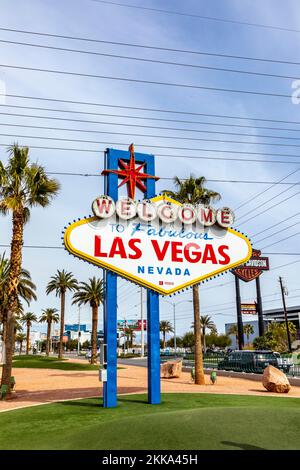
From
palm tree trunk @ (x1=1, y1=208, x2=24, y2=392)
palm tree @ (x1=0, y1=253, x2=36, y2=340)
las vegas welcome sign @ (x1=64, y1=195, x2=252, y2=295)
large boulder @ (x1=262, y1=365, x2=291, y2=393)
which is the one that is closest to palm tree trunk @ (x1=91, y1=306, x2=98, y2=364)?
palm tree @ (x1=0, y1=253, x2=36, y2=340)

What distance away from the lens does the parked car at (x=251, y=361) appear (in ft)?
111

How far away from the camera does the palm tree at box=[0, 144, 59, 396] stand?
22688 mm

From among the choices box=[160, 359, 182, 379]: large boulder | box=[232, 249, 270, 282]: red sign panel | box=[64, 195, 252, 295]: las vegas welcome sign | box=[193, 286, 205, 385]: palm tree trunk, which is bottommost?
box=[160, 359, 182, 379]: large boulder

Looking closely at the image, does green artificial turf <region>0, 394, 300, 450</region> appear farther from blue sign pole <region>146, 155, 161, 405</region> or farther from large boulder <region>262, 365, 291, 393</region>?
large boulder <region>262, 365, 291, 393</region>

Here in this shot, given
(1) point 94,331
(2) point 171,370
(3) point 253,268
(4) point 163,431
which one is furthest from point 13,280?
(3) point 253,268

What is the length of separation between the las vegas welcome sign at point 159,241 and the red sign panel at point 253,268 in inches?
2031

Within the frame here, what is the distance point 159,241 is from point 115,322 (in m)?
3.71

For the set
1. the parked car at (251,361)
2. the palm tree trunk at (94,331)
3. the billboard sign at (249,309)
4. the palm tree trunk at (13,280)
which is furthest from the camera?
the billboard sign at (249,309)

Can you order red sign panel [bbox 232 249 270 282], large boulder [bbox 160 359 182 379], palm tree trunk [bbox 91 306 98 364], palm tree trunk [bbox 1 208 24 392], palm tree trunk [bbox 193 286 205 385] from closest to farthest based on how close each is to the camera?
palm tree trunk [bbox 1 208 24 392] → palm tree trunk [bbox 193 286 205 385] → large boulder [bbox 160 359 182 379] → palm tree trunk [bbox 91 306 98 364] → red sign panel [bbox 232 249 270 282]

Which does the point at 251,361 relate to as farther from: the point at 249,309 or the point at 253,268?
the point at 249,309

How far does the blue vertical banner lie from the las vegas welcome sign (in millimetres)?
904

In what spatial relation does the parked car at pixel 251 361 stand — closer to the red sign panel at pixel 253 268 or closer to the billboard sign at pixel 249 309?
the red sign panel at pixel 253 268

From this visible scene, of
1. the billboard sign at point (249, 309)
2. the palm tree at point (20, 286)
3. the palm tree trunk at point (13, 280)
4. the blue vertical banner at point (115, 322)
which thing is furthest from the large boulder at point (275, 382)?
the billboard sign at point (249, 309)

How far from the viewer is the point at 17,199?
23.4 metres
